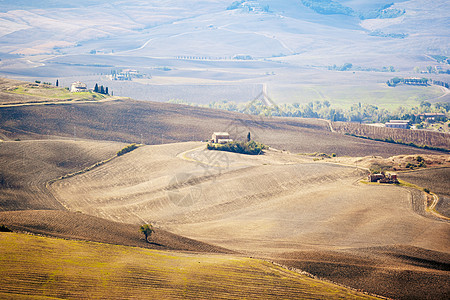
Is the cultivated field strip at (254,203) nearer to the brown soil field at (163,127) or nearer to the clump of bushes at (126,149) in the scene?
the clump of bushes at (126,149)

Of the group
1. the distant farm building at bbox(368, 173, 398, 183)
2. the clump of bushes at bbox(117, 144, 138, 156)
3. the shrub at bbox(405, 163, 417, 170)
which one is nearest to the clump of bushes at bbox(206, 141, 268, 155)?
the clump of bushes at bbox(117, 144, 138, 156)

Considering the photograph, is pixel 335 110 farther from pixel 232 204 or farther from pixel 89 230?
pixel 89 230

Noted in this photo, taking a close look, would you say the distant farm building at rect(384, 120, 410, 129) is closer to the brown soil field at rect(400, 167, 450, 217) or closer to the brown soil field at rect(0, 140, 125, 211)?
the brown soil field at rect(400, 167, 450, 217)

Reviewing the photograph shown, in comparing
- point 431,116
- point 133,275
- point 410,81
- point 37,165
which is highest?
point 410,81

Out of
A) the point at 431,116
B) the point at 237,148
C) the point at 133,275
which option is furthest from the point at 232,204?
the point at 431,116

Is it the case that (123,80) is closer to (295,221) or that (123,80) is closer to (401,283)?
(295,221)

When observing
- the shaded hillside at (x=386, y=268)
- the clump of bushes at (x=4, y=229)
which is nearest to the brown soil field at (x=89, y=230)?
the clump of bushes at (x=4, y=229)

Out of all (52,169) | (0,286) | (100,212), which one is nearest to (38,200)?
(100,212)
